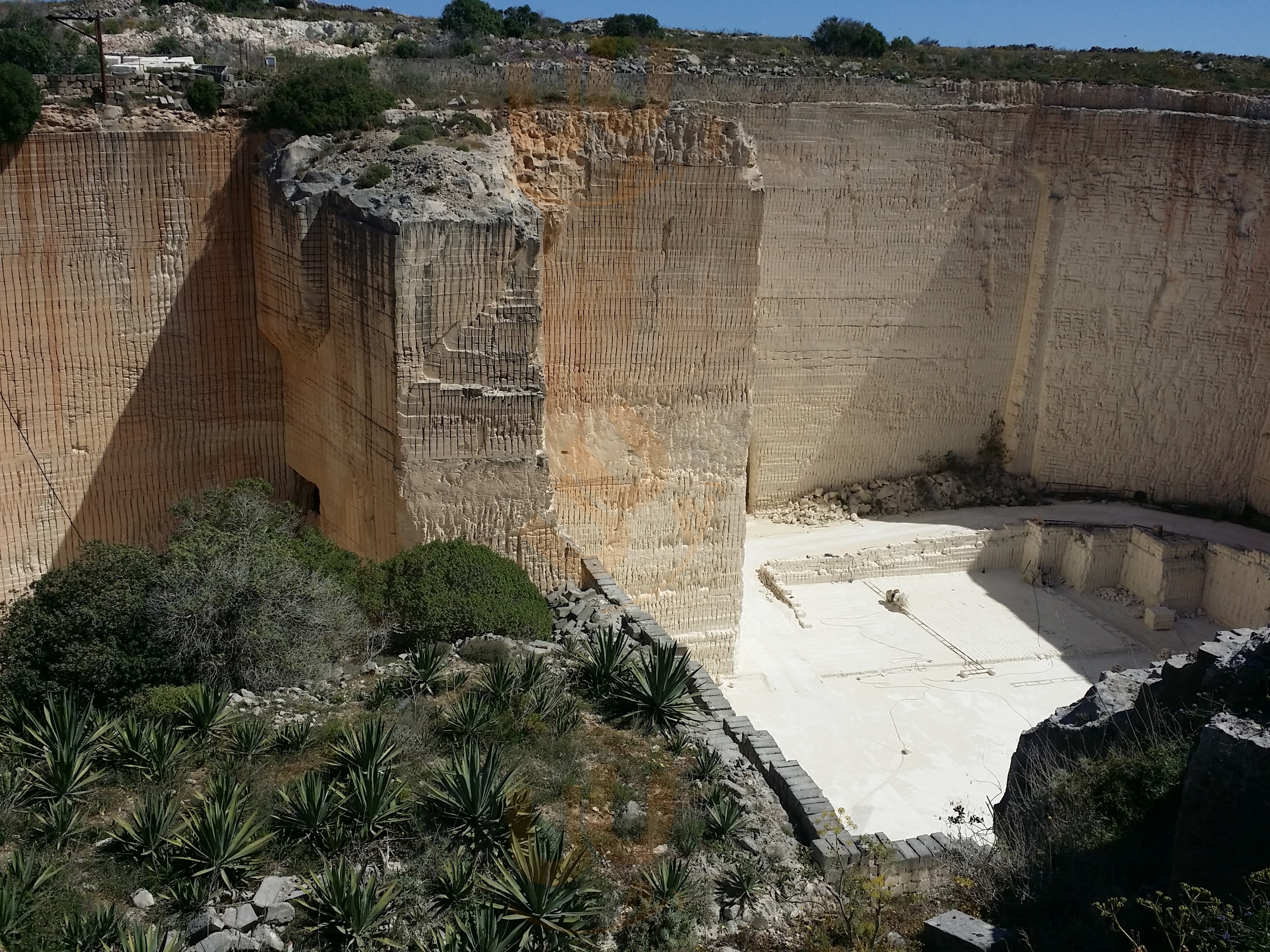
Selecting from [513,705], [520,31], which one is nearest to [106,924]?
[513,705]

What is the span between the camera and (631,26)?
22484 mm

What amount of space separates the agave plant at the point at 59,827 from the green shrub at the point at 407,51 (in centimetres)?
1072

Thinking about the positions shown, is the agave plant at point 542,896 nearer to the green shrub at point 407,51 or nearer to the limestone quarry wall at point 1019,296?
the limestone quarry wall at point 1019,296

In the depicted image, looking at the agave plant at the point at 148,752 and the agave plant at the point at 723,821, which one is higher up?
the agave plant at the point at 148,752

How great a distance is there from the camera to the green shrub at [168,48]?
1412cm

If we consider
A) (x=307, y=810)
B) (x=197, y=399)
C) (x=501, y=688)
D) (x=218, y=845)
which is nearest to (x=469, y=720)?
(x=501, y=688)

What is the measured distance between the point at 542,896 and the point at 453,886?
22.8 inches

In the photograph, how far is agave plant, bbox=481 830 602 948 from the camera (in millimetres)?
6715

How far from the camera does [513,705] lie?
9.04 meters

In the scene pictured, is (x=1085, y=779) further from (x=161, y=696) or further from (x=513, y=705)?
(x=161, y=696)

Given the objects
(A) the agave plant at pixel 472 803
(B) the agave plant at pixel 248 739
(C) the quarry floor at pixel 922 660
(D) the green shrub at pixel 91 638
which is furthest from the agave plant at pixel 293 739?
(C) the quarry floor at pixel 922 660

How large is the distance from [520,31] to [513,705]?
15.8 m

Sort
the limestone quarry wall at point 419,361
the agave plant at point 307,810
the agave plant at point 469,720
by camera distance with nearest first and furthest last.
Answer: the agave plant at point 307,810 → the agave plant at point 469,720 → the limestone quarry wall at point 419,361

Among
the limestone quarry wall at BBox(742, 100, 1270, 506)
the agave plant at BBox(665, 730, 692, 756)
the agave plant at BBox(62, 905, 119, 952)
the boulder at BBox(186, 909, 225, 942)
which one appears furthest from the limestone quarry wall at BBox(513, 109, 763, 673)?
the agave plant at BBox(62, 905, 119, 952)
